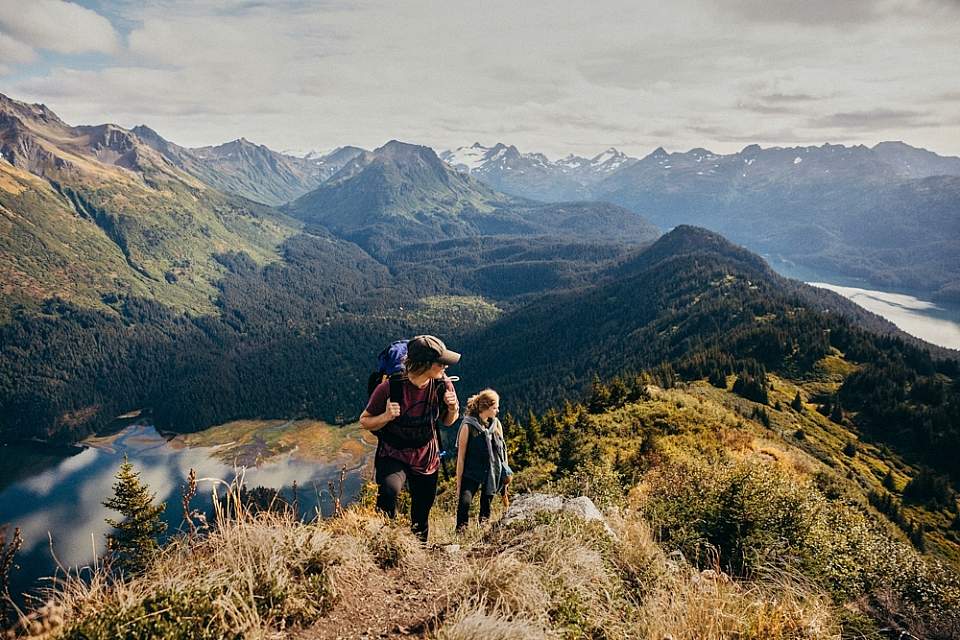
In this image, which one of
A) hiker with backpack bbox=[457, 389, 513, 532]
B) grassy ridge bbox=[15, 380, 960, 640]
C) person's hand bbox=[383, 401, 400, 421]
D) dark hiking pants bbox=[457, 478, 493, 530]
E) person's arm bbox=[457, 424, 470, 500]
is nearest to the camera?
grassy ridge bbox=[15, 380, 960, 640]

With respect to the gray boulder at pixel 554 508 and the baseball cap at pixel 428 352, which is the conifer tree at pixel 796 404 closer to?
the gray boulder at pixel 554 508

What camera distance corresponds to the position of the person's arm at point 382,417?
22.1 feet

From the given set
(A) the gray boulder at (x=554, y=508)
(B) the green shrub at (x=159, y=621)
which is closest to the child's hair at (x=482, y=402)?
(A) the gray boulder at (x=554, y=508)

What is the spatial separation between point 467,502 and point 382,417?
360 centimetres

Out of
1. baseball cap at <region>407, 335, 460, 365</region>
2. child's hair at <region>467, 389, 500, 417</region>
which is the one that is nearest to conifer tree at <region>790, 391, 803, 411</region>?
child's hair at <region>467, 389, 500, 417</region>

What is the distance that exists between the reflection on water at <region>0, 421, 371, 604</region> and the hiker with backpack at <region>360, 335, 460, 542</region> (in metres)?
94.2

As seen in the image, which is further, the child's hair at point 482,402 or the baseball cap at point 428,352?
the child's hair at point 482,402

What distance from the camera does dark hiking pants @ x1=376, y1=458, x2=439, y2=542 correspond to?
7109 mm

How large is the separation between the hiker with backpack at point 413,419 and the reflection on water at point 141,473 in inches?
3709

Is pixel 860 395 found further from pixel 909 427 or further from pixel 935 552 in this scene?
pixel 935 552

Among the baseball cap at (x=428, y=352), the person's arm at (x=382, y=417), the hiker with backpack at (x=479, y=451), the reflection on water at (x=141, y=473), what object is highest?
the baseball cap at (x=428, y=352)

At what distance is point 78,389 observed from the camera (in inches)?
7377

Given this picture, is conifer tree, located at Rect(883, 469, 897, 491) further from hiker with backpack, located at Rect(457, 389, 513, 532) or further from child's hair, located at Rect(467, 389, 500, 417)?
child's hair, located at Rect(467, 389, 500, 417)

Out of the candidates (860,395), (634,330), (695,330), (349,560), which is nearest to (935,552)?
(349,560)
